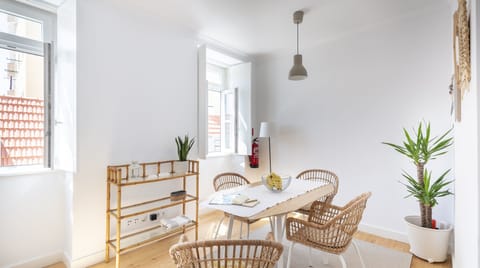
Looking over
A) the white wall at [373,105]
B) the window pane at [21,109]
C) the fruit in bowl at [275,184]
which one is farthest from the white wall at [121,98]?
the white wall at [373,105]

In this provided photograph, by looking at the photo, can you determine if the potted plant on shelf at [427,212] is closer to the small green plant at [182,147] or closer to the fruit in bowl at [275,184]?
the fruit in bowl at [275,184]

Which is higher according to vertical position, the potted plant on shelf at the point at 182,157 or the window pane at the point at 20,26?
the window pane at the point at 20,26

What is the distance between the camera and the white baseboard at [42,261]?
1962 mm

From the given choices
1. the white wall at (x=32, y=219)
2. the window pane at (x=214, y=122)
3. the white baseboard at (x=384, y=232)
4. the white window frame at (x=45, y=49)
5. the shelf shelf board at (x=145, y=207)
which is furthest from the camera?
the window pane at (x=214, y=122)

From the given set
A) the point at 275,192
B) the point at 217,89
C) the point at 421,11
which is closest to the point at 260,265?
the point at 275,192

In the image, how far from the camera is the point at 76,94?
203cm

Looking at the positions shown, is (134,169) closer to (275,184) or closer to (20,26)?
(275,184)

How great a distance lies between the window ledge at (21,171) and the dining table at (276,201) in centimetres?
158

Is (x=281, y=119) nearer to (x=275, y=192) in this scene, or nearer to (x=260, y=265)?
(x=275, y=192)

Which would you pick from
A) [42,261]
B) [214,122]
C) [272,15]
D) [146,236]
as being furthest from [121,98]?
[214,122]

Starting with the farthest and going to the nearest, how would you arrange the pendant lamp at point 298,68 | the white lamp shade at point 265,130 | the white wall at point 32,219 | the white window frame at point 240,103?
the white window frame at point 240,103, the white lamp shade at point 265,130, the pendant lamp at point 298,68, the white wall at point 32,219

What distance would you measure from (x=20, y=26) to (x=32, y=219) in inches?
69.0

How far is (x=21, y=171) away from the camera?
78.1 inches

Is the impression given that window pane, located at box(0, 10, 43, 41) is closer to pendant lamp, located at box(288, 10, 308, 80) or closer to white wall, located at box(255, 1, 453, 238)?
pendant lamp, located at box(288, 10, 308, 80)
